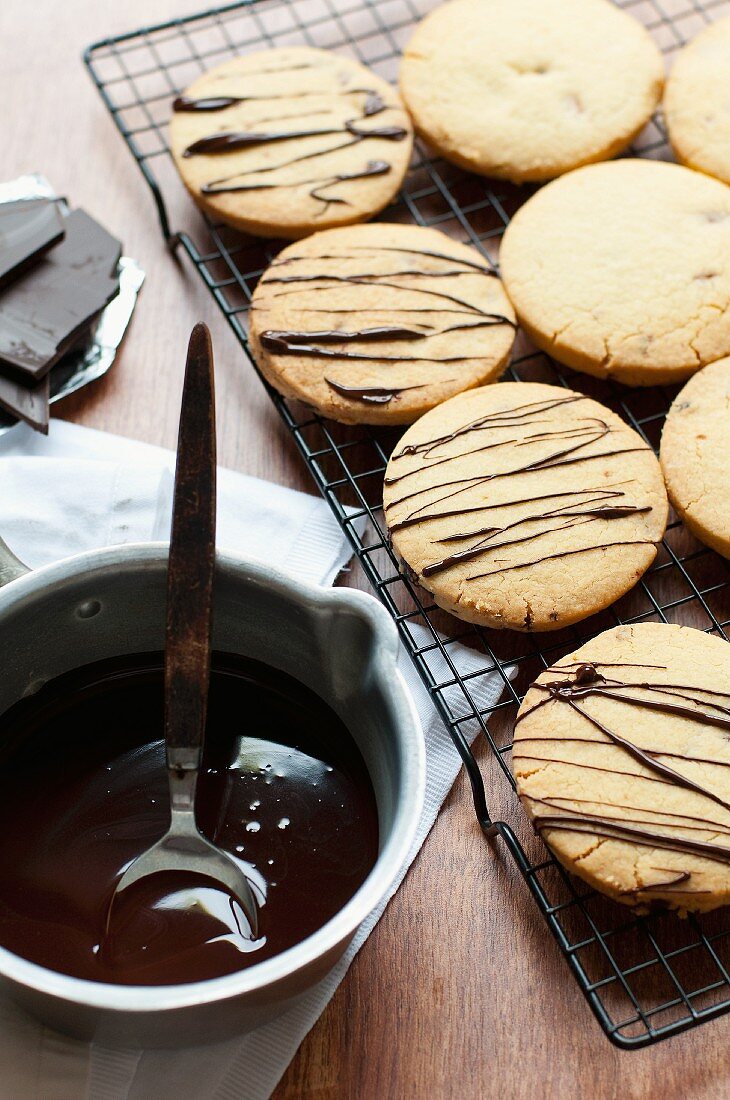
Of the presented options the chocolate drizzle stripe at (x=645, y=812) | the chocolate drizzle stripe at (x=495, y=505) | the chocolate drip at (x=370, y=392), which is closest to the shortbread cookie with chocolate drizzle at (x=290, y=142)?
the chocolate drip at (x=370, y=392)

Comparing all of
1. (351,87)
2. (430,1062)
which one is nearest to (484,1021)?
(430,1062)

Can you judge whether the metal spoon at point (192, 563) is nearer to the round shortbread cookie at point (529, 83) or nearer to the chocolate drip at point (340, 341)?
the chocolate drip at point (340, 341)

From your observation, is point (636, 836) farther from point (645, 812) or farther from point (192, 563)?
point (192, 563)

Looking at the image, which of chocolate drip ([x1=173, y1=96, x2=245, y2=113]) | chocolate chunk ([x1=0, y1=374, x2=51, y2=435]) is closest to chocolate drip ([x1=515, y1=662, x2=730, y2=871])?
chocolate chunk ([x1=0, y1=374, x2=51, y2=435])

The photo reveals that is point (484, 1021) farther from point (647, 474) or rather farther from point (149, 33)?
point (149, 33)

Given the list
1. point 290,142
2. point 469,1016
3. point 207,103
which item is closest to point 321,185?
point 290,142

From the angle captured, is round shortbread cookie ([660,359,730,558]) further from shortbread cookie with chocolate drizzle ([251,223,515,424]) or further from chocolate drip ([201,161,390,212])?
chocolate drip ([201,161,390,212])
